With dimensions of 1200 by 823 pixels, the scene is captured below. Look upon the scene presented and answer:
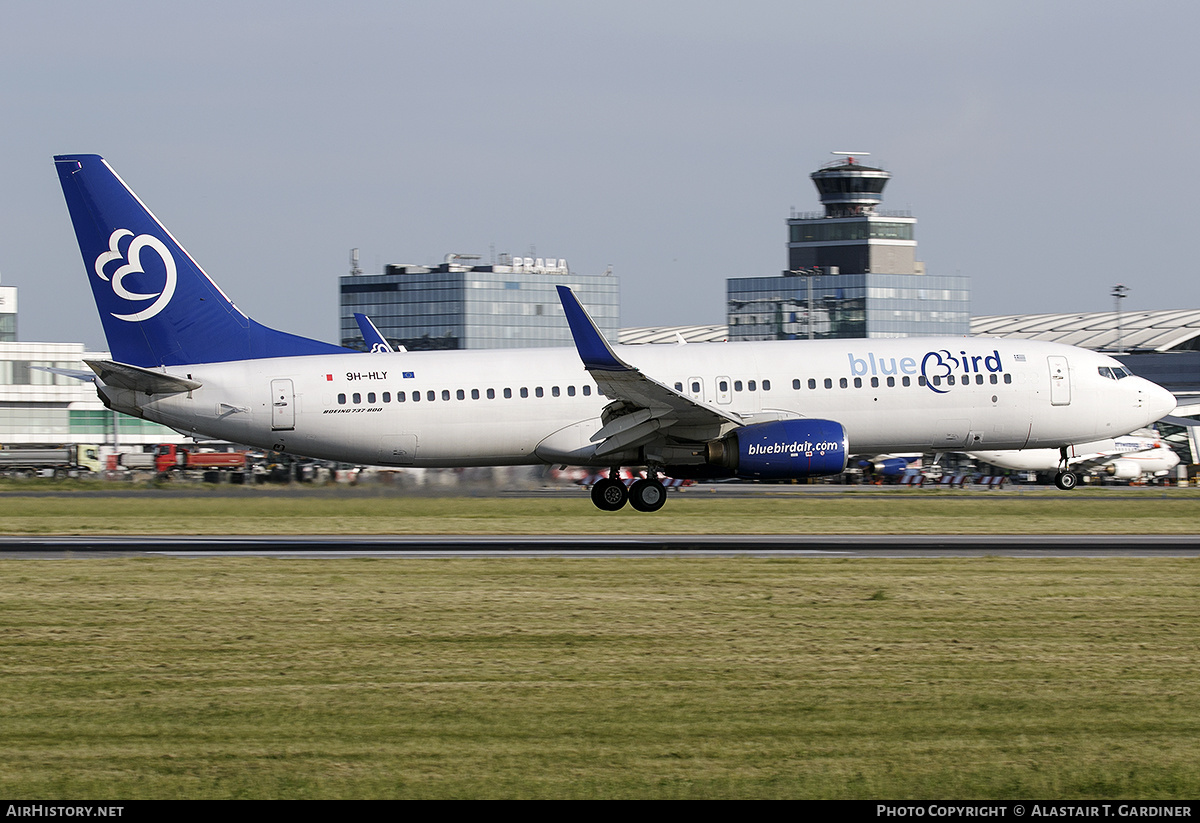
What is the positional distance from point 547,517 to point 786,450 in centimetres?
726

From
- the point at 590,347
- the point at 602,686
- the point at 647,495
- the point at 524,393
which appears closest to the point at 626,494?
the point at 647,495

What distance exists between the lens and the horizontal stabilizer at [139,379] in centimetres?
2872

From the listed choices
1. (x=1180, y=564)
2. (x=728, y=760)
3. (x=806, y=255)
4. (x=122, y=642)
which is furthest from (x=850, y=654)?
(x=806, y=255)

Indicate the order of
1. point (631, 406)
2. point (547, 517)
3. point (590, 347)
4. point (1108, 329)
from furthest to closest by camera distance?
point (1108, 329) → point (547, 517) → point (631, 406) → point (590, 347)

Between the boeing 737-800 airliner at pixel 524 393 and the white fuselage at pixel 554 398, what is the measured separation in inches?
1.4

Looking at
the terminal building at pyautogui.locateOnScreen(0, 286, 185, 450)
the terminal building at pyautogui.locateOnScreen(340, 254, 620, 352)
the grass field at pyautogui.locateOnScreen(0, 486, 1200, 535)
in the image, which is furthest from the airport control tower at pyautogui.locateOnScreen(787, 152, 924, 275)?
→ the grass field at pyautogui.locateOnScreen(0, 486, 1200, 535)

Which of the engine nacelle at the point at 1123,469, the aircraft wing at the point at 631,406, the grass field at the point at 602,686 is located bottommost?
the grass field at the point at 602,686

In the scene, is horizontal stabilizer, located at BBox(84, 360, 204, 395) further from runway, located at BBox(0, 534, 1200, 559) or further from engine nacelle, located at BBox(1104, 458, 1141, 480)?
engine nacelle, located at BBox(1104, 458, 1141, 480)

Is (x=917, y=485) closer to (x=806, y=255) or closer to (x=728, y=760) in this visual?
(x=728, y=760)

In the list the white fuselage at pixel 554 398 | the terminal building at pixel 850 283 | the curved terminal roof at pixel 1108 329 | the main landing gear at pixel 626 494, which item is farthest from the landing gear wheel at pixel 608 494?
the terminal building at pixel 850 283

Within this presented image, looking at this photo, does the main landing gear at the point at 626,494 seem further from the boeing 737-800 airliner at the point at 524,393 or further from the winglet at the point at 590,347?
the winglet at the point at 590,347

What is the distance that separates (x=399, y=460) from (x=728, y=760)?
2222cm

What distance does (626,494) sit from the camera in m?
31.7

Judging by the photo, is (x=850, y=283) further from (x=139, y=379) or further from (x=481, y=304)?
(x=139, y=379)
